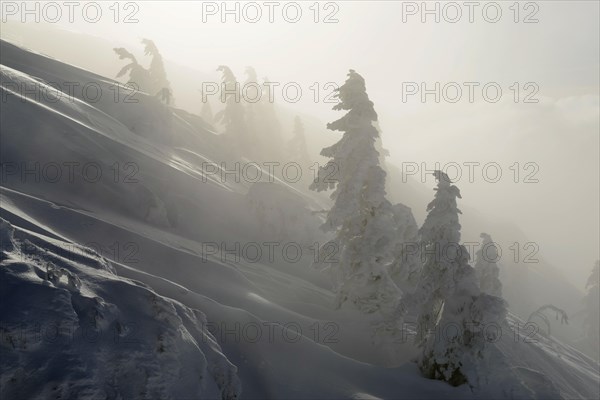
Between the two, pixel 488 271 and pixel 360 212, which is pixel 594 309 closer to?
pixel 488 271

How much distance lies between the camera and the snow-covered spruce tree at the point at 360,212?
2000cm

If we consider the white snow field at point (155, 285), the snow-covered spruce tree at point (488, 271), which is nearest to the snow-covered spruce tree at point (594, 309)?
the snow-covered spruce tree at point (488, 271)

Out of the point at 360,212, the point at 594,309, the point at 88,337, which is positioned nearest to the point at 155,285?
the point at 88,337

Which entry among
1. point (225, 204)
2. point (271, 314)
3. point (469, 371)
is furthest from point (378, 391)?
point (225, 204)

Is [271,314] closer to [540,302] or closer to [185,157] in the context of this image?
[185,157]

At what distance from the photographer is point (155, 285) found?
15.2 m

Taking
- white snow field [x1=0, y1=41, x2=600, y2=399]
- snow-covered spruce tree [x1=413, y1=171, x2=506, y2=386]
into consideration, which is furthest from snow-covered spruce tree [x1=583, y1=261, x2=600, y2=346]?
snow-covered spruce tree [x1=413, y1=171, x2=506, y2=386]

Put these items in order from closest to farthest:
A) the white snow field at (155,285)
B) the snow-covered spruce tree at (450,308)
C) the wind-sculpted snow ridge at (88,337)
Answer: the wind-sculpted snow ridge at (88,337) < the white snow field at (155,285) < the snow-covered spruce tree at (450,308)

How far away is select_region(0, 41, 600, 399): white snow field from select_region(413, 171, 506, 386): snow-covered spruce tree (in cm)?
75

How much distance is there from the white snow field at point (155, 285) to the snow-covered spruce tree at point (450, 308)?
29.4 inches

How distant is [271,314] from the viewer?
1758 cm

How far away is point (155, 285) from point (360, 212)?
10.5 meters

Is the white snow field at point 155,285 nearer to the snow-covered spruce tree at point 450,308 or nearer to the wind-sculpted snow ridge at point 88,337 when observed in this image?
the wind-sculpted snow ridge at point 88,337

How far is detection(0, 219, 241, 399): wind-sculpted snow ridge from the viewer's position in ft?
28.9
